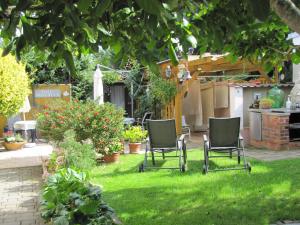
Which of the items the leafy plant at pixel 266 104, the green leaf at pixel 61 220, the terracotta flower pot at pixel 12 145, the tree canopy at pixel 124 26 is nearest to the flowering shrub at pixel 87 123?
the terracotta flower pot at pixel 12 145

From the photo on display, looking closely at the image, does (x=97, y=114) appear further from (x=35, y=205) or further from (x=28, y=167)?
(x=35, y=205)

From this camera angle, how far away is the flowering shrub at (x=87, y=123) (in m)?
8.34

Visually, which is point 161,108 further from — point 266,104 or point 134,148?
point 266,104

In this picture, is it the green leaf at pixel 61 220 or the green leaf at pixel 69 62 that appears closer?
the green leaf at pixel 69 62

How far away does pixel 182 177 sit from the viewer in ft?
21.0

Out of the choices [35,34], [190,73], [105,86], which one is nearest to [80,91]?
Answer: [105,86]

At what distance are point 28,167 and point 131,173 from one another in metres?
2.65

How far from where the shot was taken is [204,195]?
5.23 m

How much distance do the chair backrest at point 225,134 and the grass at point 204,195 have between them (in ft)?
1.63

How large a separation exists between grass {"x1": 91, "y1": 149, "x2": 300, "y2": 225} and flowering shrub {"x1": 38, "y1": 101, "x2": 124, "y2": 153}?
1.14m

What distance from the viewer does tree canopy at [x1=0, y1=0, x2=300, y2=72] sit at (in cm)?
198

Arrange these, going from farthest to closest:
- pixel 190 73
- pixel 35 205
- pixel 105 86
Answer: pixel 105 86 < pixel 190 73 < pixel 35 205

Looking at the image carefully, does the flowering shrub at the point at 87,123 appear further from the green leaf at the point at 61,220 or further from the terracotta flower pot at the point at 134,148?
the green leaf at the point at 61,220

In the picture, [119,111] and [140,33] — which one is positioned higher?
[140,33]
